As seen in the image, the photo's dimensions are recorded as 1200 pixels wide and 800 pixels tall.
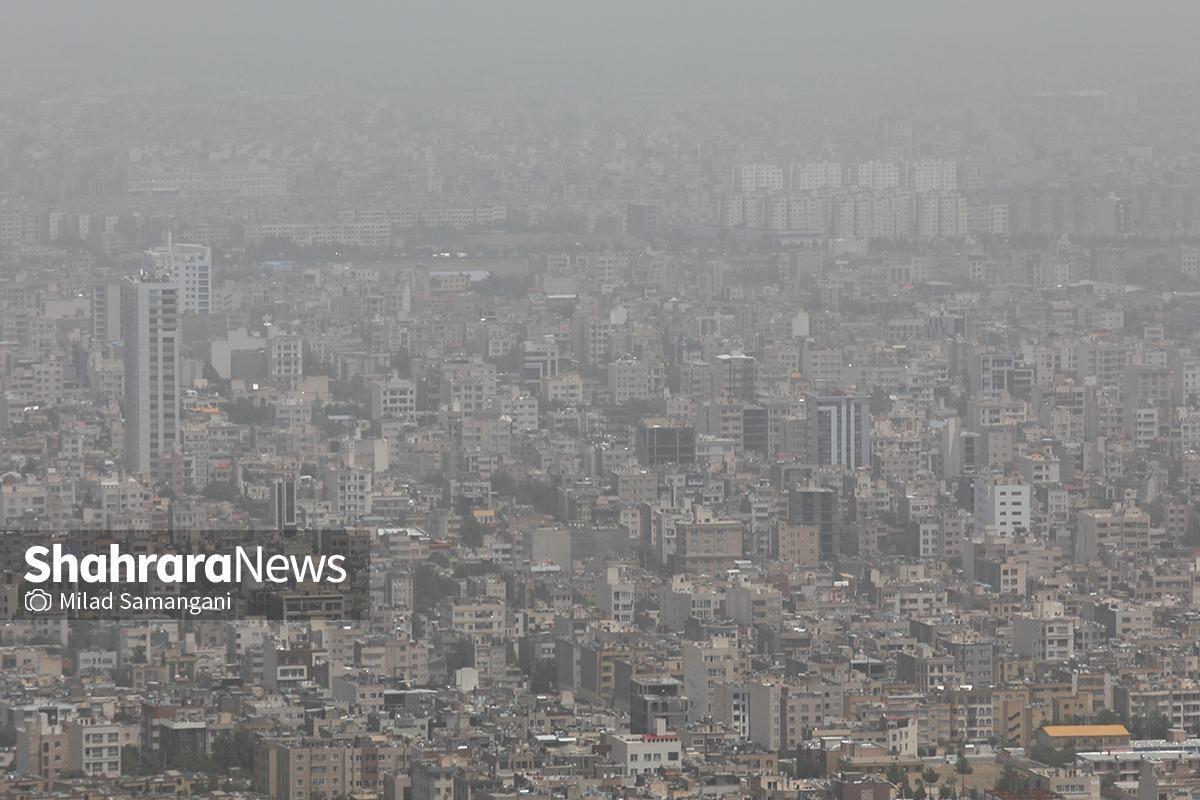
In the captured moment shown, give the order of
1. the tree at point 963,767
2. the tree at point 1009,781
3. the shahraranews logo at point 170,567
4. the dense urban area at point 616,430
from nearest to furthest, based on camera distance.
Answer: the tree at point 1009,781
the tree at point 963,767
the dense urban area at point 616,430
the shahraranews logo at point 170,567

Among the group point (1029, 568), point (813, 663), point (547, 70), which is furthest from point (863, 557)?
point (547, 70)

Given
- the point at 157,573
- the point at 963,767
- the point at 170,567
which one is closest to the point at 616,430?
the point at 170,567

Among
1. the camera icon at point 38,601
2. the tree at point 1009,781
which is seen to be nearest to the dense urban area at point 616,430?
the tree at point 1009,781

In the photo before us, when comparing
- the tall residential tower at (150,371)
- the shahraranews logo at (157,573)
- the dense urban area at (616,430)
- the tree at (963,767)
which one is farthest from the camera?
the tall residential tower at (150,371)

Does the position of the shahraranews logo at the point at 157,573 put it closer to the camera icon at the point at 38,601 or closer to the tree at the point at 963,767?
the camera icon at the point at 38,601

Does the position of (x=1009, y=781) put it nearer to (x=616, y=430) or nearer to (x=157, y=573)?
(x=157, y=573)

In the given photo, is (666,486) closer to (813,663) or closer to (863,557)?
(863,557)

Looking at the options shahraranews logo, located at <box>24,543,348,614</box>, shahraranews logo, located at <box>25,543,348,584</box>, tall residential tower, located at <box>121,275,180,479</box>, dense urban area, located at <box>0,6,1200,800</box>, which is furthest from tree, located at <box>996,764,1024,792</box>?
tall residential tower, located at <box>121,275,180,479</box>
